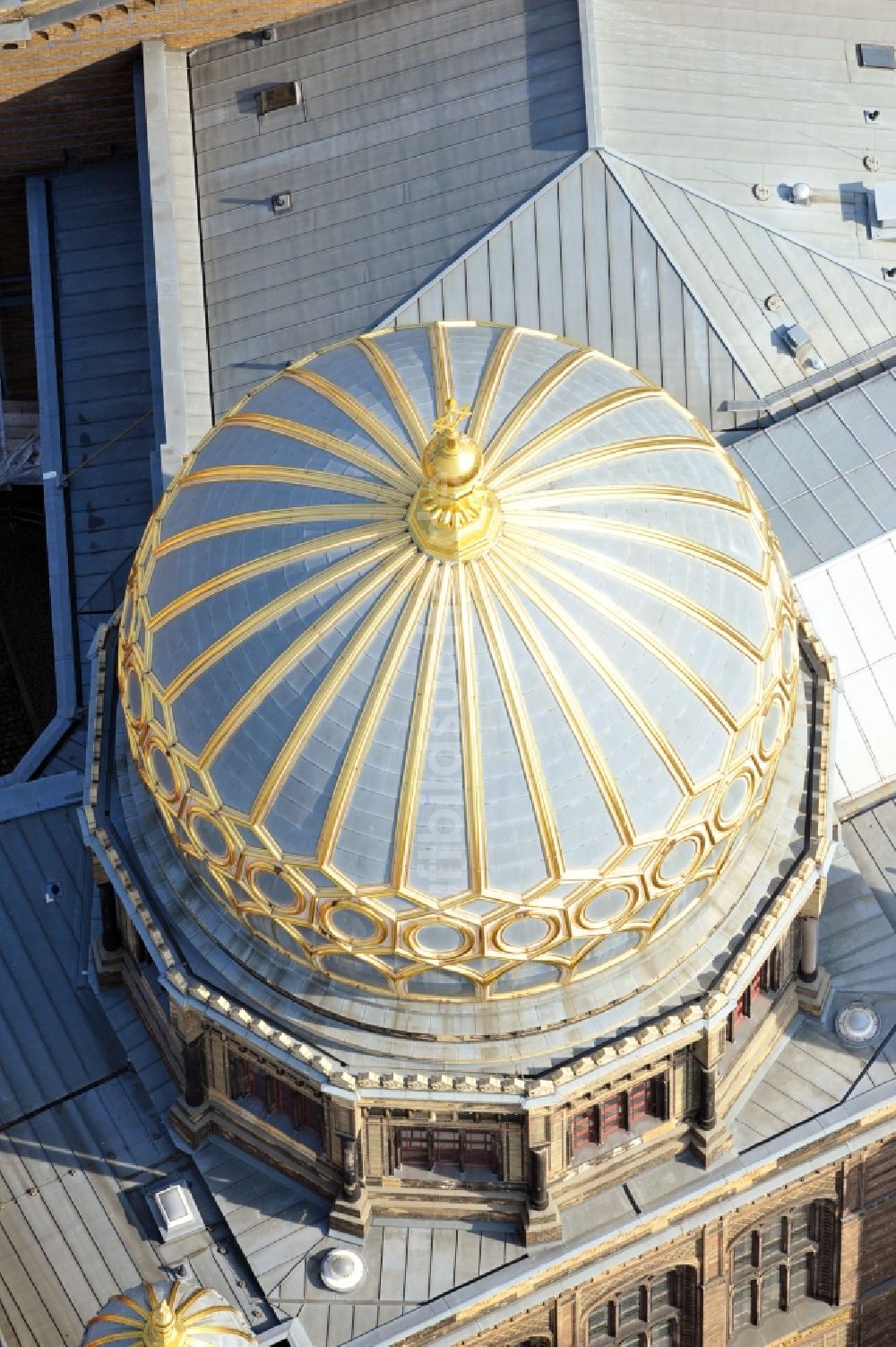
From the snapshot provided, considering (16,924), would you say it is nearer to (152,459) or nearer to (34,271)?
(152,459)

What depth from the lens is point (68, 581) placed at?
375ft

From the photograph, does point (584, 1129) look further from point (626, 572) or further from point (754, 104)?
point (754, 104)

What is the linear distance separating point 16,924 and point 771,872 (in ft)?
79.9

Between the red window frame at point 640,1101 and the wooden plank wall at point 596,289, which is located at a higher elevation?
the wooden plank wall at point 596,289

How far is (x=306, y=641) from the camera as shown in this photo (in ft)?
282

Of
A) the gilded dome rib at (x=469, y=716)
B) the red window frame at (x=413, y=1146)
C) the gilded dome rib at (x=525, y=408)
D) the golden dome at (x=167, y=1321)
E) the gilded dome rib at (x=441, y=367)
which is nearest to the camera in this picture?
the golden dome at (x=167, y=1321)

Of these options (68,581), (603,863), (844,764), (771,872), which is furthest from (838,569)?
(68,581)

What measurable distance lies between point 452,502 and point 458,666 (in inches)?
167

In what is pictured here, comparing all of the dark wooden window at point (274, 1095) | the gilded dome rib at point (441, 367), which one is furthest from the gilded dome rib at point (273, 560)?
the dark wooden window at point (274, 1095)

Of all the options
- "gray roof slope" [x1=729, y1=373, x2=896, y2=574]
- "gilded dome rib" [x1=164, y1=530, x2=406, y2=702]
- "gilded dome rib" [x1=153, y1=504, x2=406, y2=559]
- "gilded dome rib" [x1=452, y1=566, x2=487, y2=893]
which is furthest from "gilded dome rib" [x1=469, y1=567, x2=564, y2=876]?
"gray roof slope" [x1=729, y1=373, x2=896, y2=574]

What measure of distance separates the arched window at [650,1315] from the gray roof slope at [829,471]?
22.4 metres

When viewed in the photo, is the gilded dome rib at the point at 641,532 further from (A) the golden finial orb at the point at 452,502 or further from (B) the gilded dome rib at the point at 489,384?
(B) the gilded dome rib at the point at 489,384

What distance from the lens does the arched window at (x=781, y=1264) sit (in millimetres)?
101438

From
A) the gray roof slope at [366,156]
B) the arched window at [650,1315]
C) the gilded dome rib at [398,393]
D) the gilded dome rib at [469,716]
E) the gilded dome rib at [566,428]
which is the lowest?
the arched window at [650,1315]
